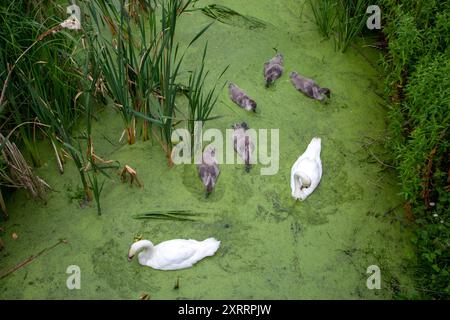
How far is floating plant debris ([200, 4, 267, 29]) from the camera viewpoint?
3.61 metres

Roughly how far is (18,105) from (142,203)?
80 cm

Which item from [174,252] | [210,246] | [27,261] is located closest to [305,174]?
[210,246]

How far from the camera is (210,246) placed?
8.16 ft

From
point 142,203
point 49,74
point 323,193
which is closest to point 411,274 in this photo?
point 323,193

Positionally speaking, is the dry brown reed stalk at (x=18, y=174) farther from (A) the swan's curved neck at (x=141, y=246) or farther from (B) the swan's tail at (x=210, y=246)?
(B) the swan's tail at (x=210, y=246)

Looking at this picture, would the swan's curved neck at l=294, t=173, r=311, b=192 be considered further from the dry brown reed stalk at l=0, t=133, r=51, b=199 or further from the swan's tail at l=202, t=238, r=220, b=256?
the dry brown reed stalk at l=0, t=133, r=51, b=199

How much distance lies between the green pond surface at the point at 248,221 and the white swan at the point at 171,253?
0.13 feet

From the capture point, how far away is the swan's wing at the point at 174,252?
2412mm

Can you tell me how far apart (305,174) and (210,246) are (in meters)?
0.61

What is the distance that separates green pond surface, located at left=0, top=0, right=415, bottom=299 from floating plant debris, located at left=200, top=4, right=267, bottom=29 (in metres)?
0.51

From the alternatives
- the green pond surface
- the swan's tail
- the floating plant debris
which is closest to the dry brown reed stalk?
the green pond surface

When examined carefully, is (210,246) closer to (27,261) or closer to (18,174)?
(27,261)

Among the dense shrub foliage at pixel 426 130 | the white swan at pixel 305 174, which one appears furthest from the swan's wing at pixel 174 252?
the dense shrub foliage at pixel 426 130
